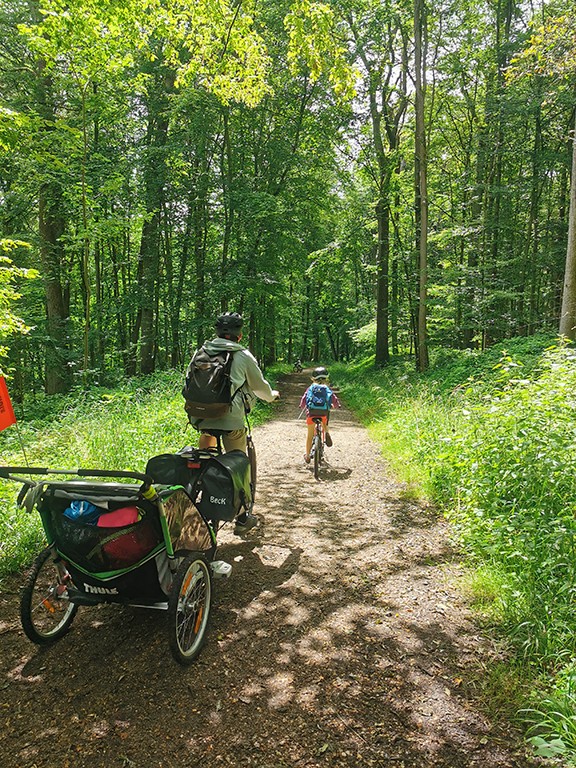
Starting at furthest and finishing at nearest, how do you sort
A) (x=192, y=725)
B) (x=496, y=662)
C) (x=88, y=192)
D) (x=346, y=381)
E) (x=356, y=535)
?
(x=346, y=381) → (x=88, y=192) → (x=356, y=535) → (x=496, y=662) → (x=192, y=725)

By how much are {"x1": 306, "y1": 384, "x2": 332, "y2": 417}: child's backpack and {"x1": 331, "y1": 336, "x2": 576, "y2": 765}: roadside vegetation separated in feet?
5.03

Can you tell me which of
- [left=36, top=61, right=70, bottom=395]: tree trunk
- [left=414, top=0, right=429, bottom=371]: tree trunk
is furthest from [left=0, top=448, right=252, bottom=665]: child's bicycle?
[left=414, top=0, right=429, bottom=371]: tree trunk

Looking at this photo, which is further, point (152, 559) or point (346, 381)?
point (346, 381)

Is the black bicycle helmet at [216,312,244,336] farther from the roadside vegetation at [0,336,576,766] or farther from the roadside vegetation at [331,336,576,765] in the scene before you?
the roadside vegetation at [331,336,576,765]

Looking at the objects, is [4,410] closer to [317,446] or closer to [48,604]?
[48,604]

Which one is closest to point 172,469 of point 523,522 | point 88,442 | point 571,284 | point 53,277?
point 523,522

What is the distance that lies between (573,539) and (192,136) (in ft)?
49.8

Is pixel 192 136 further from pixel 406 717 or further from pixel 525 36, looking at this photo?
pixel 406 717

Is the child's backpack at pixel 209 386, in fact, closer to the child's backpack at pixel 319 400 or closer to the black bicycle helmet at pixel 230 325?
the black bicycle helmet at pixel 230 325

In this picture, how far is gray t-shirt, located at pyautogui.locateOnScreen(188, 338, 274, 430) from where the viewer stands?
13.1ft

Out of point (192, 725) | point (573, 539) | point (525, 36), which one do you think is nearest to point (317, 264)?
point (525, 36)

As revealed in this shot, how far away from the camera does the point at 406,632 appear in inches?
125

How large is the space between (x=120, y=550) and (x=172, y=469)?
96 cm

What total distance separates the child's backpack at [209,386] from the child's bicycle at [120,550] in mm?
1115
